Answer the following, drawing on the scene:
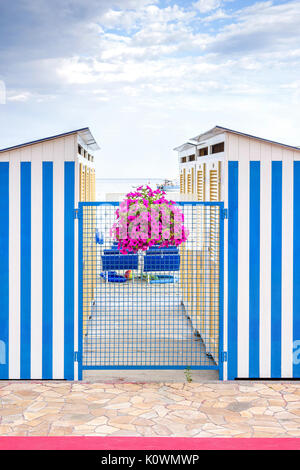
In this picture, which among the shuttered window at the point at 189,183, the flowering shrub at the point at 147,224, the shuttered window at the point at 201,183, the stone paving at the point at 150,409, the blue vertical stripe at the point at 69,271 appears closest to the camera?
the stone paving at the point at 150,409

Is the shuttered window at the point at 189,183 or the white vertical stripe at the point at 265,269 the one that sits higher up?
the shuttered window at the point at 189,183

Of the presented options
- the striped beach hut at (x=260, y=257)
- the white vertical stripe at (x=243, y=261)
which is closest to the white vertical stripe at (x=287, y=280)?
the striped beach hut at (x=260, y=257)

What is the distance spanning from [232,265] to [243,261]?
0.13m

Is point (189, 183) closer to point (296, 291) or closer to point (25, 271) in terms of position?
point (296, 291)

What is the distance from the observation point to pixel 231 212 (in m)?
6.07

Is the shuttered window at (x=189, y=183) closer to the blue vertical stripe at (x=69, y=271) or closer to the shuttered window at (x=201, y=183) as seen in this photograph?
the shuttered window at (x=201, y=183)

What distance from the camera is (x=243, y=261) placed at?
6.11 meters

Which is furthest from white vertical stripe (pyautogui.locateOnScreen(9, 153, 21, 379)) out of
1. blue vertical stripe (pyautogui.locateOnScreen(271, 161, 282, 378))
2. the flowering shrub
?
blue vertical stripe (pyautogui.locateOnScreen(271, 161, 282, 378))

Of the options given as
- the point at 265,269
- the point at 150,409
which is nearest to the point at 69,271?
the point at 150,409

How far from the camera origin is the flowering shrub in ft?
18.8

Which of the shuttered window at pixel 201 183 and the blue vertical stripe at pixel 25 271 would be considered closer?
the blue vertical stripe at pixel 25 271

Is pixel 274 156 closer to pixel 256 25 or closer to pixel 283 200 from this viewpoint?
pixel 283 200

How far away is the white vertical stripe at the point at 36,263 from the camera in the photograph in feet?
19.7
